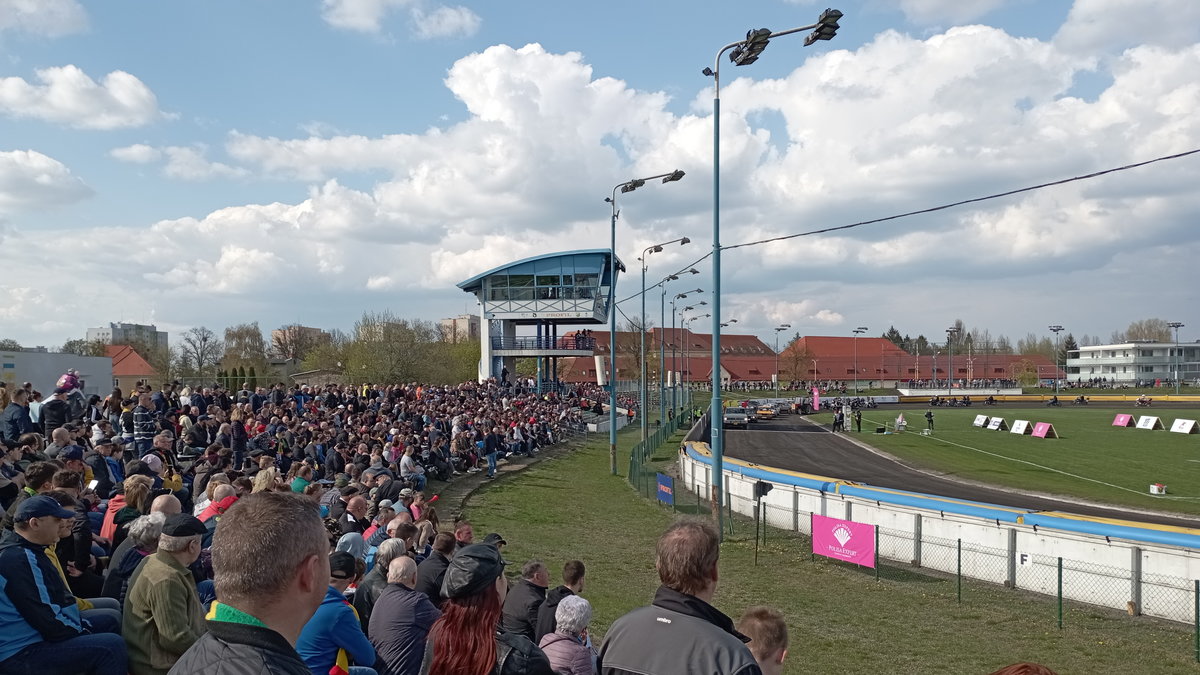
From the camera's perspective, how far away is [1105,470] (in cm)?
3544

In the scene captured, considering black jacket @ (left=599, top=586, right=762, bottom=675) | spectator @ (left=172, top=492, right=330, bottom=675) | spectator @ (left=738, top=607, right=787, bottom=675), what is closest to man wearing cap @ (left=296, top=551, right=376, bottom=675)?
black jacket @ (left=599, top=586, right=762, bottom=675)

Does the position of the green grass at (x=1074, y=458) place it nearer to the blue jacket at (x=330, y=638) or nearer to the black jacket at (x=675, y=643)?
the black jacket at (x=675, y=643)

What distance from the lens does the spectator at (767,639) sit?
4043 millimetres

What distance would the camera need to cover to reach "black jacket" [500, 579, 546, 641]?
586 centimetres

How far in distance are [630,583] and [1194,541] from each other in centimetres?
1032

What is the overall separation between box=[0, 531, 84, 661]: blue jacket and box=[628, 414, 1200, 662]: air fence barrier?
535 inches

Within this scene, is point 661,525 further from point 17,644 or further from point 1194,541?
point 17,644

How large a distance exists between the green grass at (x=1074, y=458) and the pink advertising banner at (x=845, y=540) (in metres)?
15.5

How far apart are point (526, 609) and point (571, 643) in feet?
3.89

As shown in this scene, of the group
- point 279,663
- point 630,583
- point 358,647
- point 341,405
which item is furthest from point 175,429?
point 279,663

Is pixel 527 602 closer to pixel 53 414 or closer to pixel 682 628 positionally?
pixel 682 628

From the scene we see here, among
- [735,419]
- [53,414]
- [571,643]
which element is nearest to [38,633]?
[571,643]

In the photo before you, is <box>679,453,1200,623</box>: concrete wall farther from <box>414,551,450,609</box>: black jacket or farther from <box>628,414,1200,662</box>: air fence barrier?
<box>414,551,450,609</box>: black jacket

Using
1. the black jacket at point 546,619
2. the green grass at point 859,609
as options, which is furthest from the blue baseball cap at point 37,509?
the green grass at point 859,609
